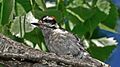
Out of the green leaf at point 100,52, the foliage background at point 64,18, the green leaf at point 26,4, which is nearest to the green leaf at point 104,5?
the foliage background at point 64,18

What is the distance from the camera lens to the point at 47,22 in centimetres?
151

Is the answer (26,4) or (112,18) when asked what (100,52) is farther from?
(26,4)

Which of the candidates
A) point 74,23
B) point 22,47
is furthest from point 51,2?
point 22,47

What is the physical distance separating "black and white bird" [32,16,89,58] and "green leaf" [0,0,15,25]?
11 cm

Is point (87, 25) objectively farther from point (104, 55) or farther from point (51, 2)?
point (51, 2)

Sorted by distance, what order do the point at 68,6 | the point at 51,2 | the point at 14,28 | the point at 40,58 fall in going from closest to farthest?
the point at 40,58, the point at 14,28, the point at 68,6, the point at 51,2

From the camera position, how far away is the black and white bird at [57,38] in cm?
149

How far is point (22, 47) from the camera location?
1188 mm

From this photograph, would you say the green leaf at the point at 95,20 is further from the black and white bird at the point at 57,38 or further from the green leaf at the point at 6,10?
the green leaf at the point at 6,10

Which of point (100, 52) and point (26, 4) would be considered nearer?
point (26, 4)

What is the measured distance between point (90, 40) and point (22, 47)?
0.51 metres

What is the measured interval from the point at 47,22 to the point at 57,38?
0.21 ft

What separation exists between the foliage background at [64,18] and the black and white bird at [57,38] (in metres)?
0.02

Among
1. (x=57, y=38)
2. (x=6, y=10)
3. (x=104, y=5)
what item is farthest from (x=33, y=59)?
(x=104, y=5)
